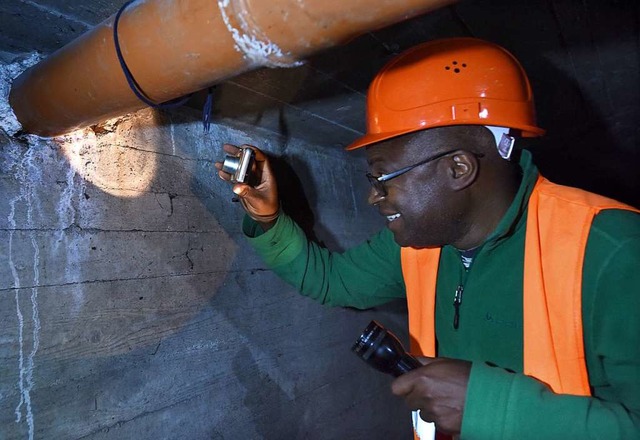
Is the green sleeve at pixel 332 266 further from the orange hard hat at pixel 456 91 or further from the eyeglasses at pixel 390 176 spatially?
the orange hard hat at pixel 456 91

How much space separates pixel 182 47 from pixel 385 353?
1.04 m

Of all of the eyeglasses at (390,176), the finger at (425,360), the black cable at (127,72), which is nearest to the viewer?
the black cable at (127,72)

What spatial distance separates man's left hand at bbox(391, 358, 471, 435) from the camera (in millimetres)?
1134

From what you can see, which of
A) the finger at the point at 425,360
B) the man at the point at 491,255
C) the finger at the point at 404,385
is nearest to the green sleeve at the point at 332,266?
the man at the point at 491,255

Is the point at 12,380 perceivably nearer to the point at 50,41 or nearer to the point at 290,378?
the point at 50,41

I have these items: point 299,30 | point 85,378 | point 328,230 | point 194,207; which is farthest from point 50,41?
point 328,230

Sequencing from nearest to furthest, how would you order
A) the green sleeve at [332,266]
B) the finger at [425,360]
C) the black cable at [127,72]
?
the black cable at [127,72] → the finger at [425,360] → the green sleeve at [332,266]

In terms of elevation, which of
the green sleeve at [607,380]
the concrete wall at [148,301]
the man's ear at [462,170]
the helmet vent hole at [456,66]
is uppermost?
the helmet vent hole at [456,66]

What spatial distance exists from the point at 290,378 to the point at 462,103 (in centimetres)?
178

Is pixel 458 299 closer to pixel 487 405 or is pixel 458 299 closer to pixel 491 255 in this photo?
pixel 491 255

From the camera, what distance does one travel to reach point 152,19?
95 cm

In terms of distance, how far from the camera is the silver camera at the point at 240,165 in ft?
4.98

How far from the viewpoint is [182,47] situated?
37.0 inches

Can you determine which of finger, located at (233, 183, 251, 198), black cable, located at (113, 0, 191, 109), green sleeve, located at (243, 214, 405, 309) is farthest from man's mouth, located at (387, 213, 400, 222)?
black cable, located at (113, 0, 191, 109)
